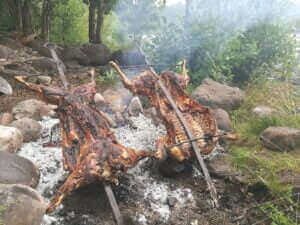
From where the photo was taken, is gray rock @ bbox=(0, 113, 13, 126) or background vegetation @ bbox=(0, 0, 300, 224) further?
background vegetation @ bbox=(0, 0, 300, 224)

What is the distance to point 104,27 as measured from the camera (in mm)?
13492

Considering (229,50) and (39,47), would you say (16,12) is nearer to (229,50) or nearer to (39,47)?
(39,47)

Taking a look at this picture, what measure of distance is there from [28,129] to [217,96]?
328 centimetres

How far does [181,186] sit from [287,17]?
6.11 metres

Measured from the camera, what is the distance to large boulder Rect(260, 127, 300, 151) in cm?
520

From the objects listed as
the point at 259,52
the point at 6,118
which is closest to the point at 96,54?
the point at 259,52

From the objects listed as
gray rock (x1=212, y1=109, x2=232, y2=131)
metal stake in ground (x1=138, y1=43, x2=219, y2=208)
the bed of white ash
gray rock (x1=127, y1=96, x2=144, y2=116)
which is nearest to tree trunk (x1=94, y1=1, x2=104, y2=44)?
gray rock (x1=127, y1=96, x2=144, y2=116)

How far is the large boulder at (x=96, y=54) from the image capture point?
10362 millimetres

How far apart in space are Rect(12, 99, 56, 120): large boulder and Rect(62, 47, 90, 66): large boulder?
3.45 m

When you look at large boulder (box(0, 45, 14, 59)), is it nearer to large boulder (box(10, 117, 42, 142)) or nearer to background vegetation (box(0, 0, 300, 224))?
background vegetation (box(0, 0, 300, 224))

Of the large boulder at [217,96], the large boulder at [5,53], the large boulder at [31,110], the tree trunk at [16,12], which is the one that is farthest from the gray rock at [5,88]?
the tree trunk at [16,12]

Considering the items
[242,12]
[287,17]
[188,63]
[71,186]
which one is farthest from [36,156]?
[287,17]

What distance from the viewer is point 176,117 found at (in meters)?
5.35

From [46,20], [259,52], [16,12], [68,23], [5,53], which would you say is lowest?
[5,53]
